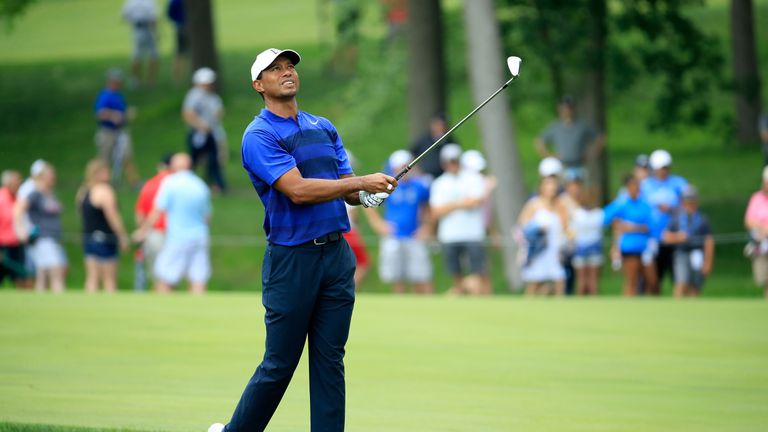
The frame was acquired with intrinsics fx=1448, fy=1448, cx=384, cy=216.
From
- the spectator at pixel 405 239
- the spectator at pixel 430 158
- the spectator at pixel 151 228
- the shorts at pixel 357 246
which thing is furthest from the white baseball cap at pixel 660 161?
the spectator at pixel 151 228

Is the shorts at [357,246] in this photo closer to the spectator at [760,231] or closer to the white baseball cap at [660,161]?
the white baseball cap at [660,161]

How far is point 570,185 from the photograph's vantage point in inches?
803

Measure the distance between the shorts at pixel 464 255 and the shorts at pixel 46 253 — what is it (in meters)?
5.62

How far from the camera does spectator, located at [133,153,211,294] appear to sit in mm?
18969

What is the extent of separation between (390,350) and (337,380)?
4.93 meters

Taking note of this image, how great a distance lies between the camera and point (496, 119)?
75.3ft

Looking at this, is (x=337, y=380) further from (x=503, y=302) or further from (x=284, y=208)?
(x=503, y=302)

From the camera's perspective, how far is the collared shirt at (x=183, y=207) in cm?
1897

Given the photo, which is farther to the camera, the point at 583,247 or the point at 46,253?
the point at 46,253

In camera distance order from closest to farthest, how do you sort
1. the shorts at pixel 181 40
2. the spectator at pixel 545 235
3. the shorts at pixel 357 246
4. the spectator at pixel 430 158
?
the spectator at pixel 545 235
the shorts at pixel 357 246
the spectator at pixel 430 158
the shorts at pixel 181 40

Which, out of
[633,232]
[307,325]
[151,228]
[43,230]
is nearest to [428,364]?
[307,325]

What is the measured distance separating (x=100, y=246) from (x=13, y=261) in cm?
145

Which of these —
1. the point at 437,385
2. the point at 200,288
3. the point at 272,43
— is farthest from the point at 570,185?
the point at 272,43

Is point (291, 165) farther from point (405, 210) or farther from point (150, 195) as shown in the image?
point (150, 195)
